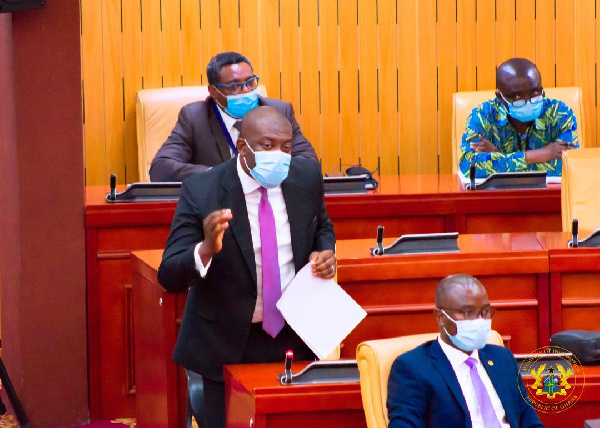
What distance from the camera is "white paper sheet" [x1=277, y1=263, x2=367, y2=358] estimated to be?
3.60 meters

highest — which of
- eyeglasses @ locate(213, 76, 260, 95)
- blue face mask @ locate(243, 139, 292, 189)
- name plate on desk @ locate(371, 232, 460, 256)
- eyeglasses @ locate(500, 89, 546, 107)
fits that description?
eyeglasses @ locate(213, 76, 260, 95)

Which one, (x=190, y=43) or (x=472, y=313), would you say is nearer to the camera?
(x=472, y=313)

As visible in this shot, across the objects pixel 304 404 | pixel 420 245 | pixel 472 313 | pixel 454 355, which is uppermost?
pixel 420 245

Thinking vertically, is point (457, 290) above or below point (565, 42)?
below

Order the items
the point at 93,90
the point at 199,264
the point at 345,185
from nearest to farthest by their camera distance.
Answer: the point at 199,264 < the point at 345,185 < the point at 93,90

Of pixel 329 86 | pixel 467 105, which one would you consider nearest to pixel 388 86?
pixel 329 86

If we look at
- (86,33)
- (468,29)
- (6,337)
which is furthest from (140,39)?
(6,337)

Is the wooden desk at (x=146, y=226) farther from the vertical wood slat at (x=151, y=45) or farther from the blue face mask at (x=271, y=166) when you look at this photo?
the vertical wood slat at (x=151, y=45)

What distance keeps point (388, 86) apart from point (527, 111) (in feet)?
6.04

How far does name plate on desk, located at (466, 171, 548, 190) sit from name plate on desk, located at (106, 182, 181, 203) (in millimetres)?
1471

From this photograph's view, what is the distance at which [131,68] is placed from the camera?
7297 mm

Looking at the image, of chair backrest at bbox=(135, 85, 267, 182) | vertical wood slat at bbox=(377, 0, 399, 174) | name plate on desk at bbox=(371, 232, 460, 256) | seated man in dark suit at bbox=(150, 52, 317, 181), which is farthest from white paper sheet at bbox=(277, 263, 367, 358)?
vertical wood slat at bbox=(377, 0, 399, 174)

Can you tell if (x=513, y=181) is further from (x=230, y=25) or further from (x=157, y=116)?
(x=230, y=25)

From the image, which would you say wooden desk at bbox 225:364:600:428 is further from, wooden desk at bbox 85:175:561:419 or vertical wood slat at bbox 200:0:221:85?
vertical wood slat at bbox 200:0:221:85
